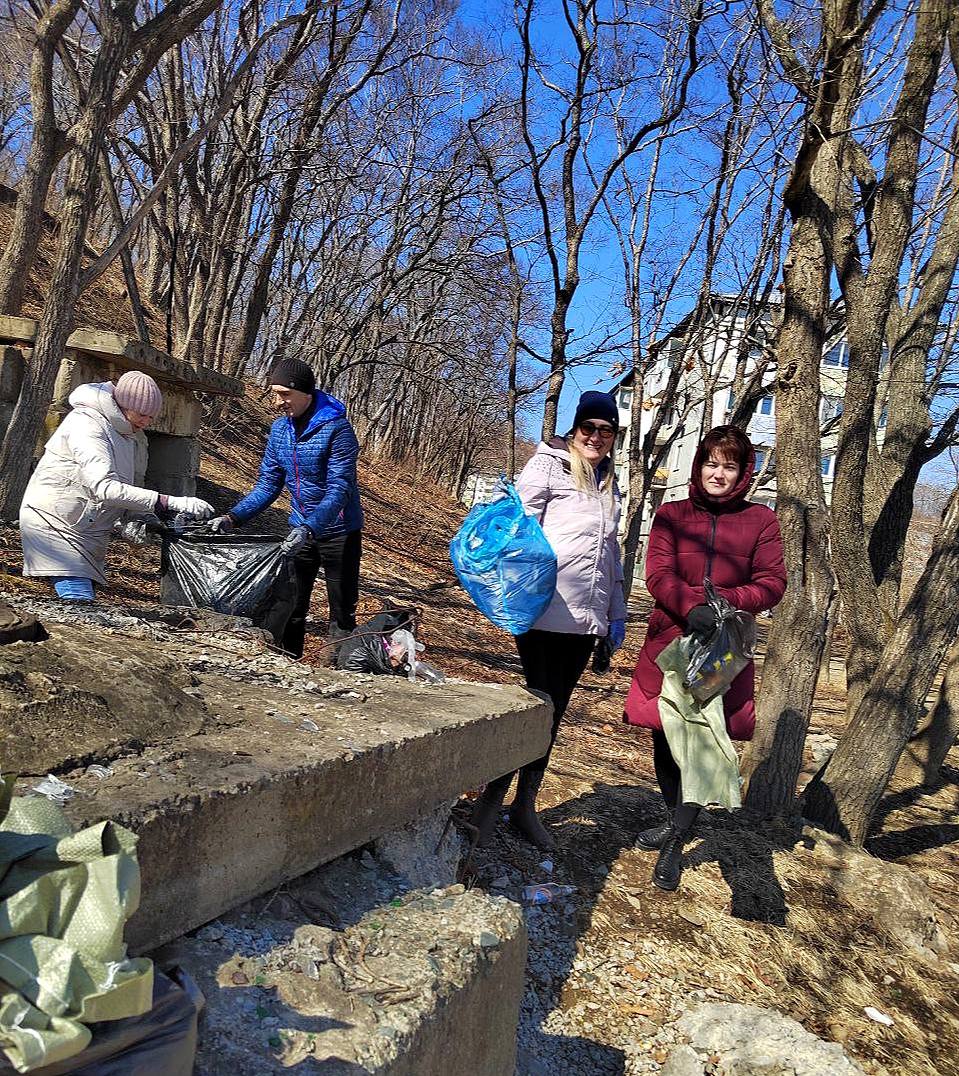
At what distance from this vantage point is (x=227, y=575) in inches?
168

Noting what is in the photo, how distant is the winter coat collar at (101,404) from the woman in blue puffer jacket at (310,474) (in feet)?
2.97

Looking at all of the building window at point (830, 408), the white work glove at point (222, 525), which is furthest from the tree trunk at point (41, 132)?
the building window at point (830, 408)

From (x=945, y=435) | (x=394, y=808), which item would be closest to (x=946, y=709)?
(x=945, y=435)

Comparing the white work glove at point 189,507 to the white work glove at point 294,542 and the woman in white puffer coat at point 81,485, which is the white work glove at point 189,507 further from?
the white work glove at point 294,542

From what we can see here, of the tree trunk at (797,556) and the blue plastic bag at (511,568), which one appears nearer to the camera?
the blue plastic bag at (511,568)

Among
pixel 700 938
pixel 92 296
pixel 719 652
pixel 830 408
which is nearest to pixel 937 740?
pixel 700 938

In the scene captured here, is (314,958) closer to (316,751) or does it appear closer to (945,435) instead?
(316,751)

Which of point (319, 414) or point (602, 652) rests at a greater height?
point (319, 414)

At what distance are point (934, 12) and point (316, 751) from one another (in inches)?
217

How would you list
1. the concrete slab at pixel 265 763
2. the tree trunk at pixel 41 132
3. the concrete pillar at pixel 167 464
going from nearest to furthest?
the concrete slab at pixel 265 763
the tree trunk at pixel 41 132
the concrete pillar at pixel 167 464

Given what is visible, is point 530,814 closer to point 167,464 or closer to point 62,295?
point 62,295

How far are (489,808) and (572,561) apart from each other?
1.11 m

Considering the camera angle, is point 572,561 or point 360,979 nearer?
point 360,979

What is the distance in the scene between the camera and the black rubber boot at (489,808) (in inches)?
148
